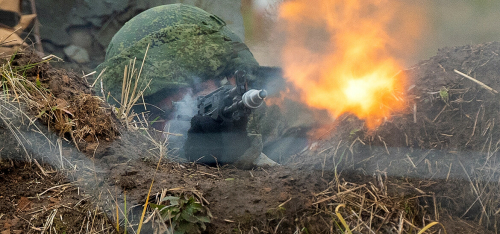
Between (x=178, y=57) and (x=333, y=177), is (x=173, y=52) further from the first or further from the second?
(x=333, y=177)

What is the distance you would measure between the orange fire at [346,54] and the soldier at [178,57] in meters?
0.78

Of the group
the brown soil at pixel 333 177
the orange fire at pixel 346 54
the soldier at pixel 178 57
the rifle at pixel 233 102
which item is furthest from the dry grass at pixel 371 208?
the soldier at pixel 178 57

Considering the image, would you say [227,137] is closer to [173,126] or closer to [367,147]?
[173,126]

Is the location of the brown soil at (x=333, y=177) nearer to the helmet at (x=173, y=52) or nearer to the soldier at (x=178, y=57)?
A: the soldier at (x=178, y=57)

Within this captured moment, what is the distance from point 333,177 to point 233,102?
1.18 meters

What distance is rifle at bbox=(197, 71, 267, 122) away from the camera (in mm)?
2521

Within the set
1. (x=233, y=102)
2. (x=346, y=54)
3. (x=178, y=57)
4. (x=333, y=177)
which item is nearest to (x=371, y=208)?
(x=333, y=177)

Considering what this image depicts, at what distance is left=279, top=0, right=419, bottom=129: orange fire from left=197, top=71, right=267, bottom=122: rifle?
688mm

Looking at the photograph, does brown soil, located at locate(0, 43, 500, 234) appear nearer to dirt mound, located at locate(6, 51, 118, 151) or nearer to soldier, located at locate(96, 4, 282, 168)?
dirt mound, located at locate(6, 51, 118, 151)

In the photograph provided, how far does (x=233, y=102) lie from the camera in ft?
9.30

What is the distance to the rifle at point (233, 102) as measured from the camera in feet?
8.27

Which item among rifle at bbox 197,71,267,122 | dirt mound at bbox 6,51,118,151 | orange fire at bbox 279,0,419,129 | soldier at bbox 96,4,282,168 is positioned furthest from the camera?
soldier at bbox 96,4,282,168

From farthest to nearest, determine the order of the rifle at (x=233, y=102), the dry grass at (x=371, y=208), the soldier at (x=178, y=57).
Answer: the soldier at (x=178, y=57) → the rifle at (x=233, y=102) → the dry grass at (x=371, y=208)

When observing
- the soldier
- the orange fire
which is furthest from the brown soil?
the soldier
